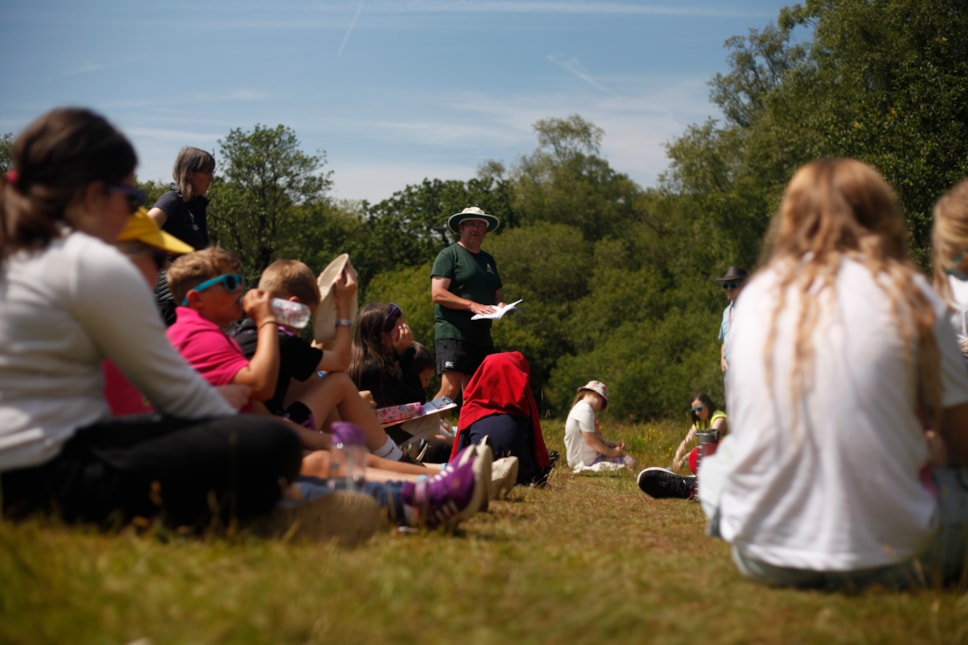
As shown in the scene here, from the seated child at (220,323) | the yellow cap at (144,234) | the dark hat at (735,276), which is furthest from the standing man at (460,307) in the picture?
the yellow cap at (144,234)

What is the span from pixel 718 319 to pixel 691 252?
476cm

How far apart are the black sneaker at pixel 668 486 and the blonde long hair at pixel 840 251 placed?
11.8 ft

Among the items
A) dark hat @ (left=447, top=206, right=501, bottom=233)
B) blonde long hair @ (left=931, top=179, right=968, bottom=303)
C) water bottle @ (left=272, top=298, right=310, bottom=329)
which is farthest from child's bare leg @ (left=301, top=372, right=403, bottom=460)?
dark hat @ (left=447, top=206, right=501, bottom=233)

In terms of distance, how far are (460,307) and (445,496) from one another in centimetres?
480

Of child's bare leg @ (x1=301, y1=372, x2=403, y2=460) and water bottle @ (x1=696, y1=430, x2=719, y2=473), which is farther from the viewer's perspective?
water bottle @ (x1=696, y1=430, x2=719, y2=473)

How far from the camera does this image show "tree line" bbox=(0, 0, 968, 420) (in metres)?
25.8

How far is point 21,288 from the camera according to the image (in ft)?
9.77

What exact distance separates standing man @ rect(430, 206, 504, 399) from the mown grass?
5.10m

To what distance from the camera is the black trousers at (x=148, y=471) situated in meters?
3.07

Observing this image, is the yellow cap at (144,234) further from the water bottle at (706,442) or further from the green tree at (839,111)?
the green tree at (839,111)

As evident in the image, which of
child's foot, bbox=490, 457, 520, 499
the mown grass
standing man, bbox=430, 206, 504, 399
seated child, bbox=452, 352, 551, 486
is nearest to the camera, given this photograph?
the mown grass

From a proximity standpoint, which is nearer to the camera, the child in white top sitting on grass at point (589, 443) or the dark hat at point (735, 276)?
the dark hat at point (735, 276)

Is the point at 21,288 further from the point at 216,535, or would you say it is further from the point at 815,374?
the point at 815,374

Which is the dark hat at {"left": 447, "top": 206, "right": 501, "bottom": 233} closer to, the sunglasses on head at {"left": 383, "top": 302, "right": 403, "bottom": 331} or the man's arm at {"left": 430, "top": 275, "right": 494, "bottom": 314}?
the man's arm at {"left": 430, "top": 275, "right": 494, "bottom": 314}
